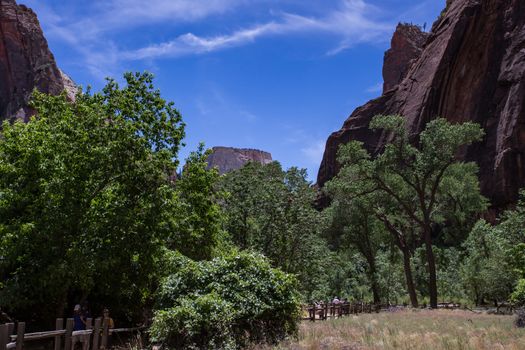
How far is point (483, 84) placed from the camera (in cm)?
6669

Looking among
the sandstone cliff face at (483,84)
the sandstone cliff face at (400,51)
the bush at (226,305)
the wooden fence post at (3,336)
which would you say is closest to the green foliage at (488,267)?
the sandstone cliff face at (483,84)

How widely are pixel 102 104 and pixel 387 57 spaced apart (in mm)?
106045

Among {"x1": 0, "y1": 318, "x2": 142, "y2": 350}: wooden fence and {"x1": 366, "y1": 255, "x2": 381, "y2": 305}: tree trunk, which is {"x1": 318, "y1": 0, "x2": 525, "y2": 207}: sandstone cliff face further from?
{"x1": 0, "y1": 318, "x2": 142, "y2": 350}: wooden fence

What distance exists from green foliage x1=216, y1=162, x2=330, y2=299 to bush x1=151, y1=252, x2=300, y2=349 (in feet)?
55.6

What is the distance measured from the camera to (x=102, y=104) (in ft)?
59.5

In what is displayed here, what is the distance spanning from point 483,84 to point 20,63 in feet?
236

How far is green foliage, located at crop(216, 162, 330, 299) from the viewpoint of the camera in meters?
32.4

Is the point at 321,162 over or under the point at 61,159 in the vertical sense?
over

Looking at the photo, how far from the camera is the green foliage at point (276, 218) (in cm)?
3244

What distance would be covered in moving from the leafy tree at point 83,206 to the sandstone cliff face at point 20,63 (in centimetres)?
6833

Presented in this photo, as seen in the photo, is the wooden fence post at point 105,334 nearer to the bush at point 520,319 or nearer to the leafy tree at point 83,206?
the leafy tree at point 83,206

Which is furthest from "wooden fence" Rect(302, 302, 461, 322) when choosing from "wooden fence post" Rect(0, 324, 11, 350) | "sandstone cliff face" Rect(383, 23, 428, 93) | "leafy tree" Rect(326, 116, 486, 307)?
"sandstone cliff face" Rect(383, 23, 428, 93)

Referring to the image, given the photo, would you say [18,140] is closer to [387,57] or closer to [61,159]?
[61,159]

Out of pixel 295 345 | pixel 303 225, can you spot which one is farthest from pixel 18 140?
pixel 303 225
